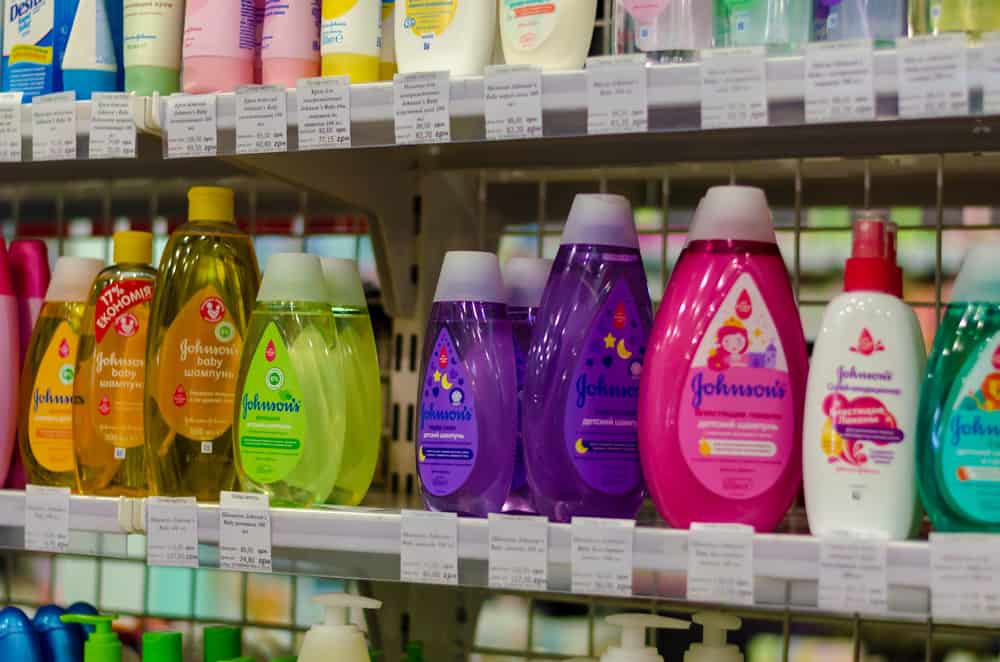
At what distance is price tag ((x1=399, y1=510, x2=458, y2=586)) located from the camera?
1213 mm

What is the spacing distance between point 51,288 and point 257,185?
47 cm

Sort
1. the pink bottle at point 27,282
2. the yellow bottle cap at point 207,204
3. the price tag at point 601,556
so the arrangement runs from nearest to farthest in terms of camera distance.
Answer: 1. the price tag at point 601,556
2. the yellow bottle cap at point 207,204
3. the pink bottle at point 27,282

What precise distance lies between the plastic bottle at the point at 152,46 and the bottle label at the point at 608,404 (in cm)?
59

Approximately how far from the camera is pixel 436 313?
52.9 inches

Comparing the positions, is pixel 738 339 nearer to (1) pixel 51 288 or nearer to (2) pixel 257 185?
(1) pixel 51 288

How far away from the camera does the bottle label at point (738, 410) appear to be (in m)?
1.17

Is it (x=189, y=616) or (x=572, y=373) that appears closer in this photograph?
(x=572, y=373)

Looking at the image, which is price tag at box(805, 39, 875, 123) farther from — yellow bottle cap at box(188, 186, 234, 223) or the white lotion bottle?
yellow bottle cap at box(188, 186, 234, 223)

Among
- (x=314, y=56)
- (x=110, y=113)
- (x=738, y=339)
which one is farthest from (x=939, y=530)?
(x=110, y=113)

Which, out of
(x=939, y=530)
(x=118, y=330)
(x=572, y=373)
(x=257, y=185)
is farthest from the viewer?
(x=257, y=185)

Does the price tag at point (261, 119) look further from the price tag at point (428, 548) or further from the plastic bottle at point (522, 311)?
the price tag at point (428, 548)

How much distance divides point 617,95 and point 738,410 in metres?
0.31

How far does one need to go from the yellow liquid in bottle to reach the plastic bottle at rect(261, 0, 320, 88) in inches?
8.1

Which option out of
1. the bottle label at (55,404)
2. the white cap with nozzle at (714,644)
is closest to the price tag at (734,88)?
the white cap with nozzle at (714,644)
